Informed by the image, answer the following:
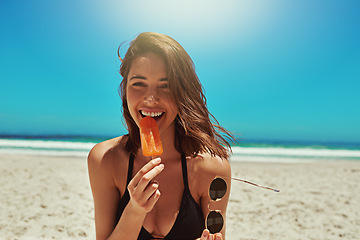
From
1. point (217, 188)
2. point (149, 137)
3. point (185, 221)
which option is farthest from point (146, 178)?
point (185, 221)

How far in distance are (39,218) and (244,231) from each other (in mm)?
3645

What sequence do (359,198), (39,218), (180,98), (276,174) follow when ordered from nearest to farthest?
(180,98) < (39,218) < (359,198) < (276,174)

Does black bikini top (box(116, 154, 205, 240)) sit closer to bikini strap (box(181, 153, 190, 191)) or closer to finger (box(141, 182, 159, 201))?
bikini strap (box(181, 153, 190, 191))

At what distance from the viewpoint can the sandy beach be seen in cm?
454

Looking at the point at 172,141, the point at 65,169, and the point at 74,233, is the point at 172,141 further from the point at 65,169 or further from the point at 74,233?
the point at 65,169

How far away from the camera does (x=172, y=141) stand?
203cm

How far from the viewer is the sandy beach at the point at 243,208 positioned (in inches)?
179

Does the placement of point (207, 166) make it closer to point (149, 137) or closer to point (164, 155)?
point (164, 155)

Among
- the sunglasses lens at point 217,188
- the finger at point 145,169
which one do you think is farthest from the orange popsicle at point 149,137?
the sunglasses lens at point 217,188

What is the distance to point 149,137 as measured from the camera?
157 centimetres

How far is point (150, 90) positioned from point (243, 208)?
15.6 ft

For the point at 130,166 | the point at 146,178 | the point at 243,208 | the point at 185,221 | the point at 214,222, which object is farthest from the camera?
the point at 243,208

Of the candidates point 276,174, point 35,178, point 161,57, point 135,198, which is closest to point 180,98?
point 161,57

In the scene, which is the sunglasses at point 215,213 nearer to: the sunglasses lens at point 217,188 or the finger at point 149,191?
the sunglasses lens at point 217,188
